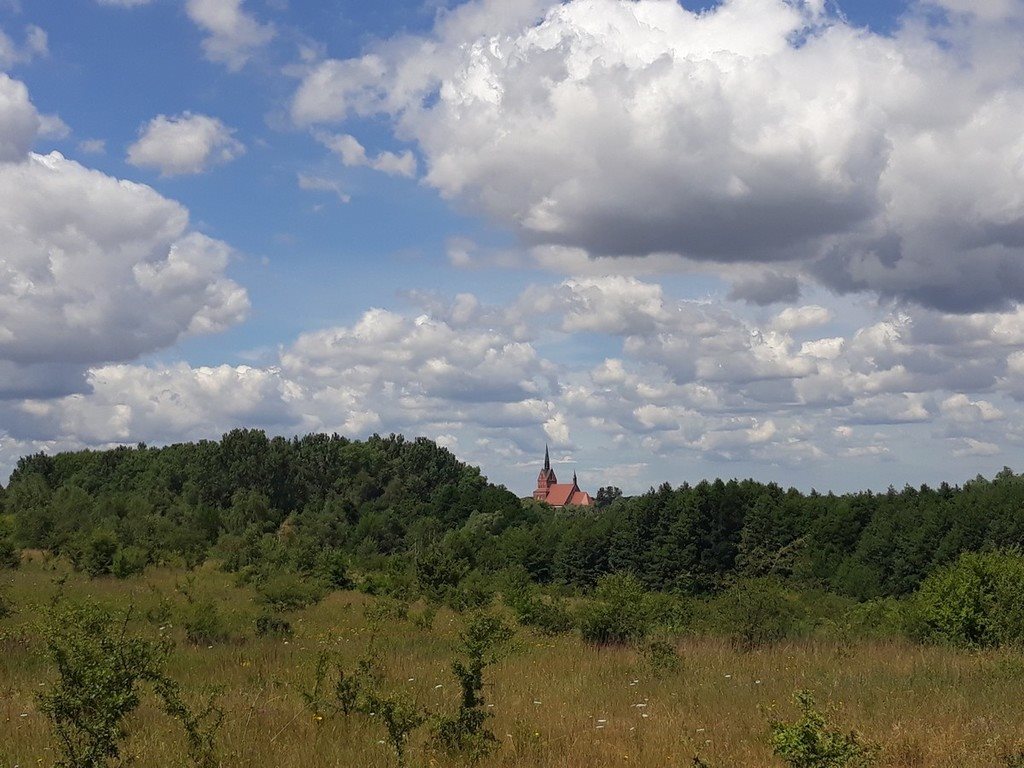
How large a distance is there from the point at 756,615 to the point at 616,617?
238 cm

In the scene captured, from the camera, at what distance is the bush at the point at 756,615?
14945 mm

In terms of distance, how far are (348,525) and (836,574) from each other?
40.9 m

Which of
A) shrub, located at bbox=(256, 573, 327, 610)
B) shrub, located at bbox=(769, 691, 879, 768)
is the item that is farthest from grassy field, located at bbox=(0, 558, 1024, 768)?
shrub, located at bbox=(256, 573, 327, 610)

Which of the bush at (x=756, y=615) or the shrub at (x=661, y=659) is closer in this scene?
the shrub at (x=661, y=659)

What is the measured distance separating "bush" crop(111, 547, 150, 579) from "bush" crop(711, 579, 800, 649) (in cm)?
2179

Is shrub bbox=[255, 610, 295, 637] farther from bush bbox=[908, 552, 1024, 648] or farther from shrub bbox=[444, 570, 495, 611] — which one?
bush bbox=[908, 552, 1024, 648]

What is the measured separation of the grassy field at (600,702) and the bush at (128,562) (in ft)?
48.7

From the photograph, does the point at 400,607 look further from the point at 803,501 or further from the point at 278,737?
the point at 803,501

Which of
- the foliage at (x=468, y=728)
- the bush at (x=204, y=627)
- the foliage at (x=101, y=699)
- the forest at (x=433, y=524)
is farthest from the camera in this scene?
the forest at (x=433, y=524)

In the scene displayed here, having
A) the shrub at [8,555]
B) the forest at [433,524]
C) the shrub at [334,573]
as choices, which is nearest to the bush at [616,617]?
the forest at [433,524]

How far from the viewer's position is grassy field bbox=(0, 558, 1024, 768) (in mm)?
7082

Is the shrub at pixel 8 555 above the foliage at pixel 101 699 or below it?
below

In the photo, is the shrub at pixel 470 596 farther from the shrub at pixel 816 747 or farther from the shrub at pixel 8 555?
the shrub at pixel 816 747

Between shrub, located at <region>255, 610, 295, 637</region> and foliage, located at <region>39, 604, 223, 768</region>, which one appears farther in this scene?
shrub, located at <region>255, 610, 295, 637</region>
